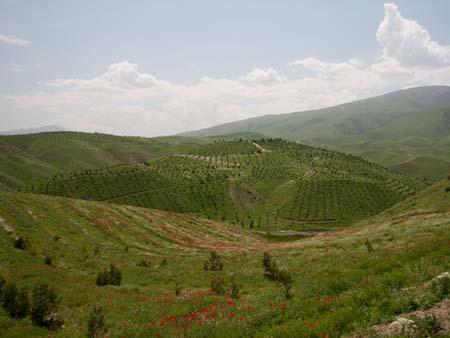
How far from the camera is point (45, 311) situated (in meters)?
15.2

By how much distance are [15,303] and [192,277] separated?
536 inches

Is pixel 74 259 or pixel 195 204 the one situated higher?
pixel 74 259

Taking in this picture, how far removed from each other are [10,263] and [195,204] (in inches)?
5467

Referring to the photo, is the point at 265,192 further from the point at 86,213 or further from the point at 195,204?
the point at 86,213

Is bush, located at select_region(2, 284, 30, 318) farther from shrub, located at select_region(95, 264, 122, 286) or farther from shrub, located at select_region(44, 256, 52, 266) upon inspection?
shrub, located at select_region(44, 256, 52, 266)

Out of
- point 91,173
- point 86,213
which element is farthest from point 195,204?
point 86,213

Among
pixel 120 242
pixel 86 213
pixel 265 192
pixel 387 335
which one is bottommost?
pixel 265 192

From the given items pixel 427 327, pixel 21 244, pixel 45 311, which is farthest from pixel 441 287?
pixel 21 244

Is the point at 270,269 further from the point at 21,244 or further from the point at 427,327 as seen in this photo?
the point at 21,244

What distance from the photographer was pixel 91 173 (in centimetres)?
17662

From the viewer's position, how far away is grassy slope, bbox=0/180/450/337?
35.1 ft

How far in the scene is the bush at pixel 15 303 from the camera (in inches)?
608

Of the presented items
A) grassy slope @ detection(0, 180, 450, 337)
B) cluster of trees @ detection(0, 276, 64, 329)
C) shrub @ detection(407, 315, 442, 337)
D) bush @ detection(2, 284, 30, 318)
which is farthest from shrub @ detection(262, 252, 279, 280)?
bush @ detection(2, 284, 30, 318)

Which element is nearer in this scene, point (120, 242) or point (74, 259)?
point (74, 259)
